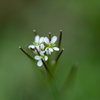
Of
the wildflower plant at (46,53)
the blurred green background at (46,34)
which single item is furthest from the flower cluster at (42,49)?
the blurred green background at (46,34)

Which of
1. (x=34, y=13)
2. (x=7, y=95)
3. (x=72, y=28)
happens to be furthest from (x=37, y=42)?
(x=34, y=13)

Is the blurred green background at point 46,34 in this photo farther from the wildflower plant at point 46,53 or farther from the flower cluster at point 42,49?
the flower cluster at point 42,49

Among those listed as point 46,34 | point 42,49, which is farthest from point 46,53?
point 46,34

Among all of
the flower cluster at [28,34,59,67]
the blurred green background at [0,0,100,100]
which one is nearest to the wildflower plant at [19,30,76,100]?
the flower cluster at [28,34,59,67]

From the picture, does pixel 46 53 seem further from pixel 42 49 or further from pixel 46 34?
pixel 46 34

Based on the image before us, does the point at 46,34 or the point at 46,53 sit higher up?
the point at 46,34

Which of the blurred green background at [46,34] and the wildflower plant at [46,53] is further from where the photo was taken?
the blurred green background at [46,34]

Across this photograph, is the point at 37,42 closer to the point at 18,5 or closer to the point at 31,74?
the point at 31,74

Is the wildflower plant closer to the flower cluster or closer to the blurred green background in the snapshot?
the flower cluster
